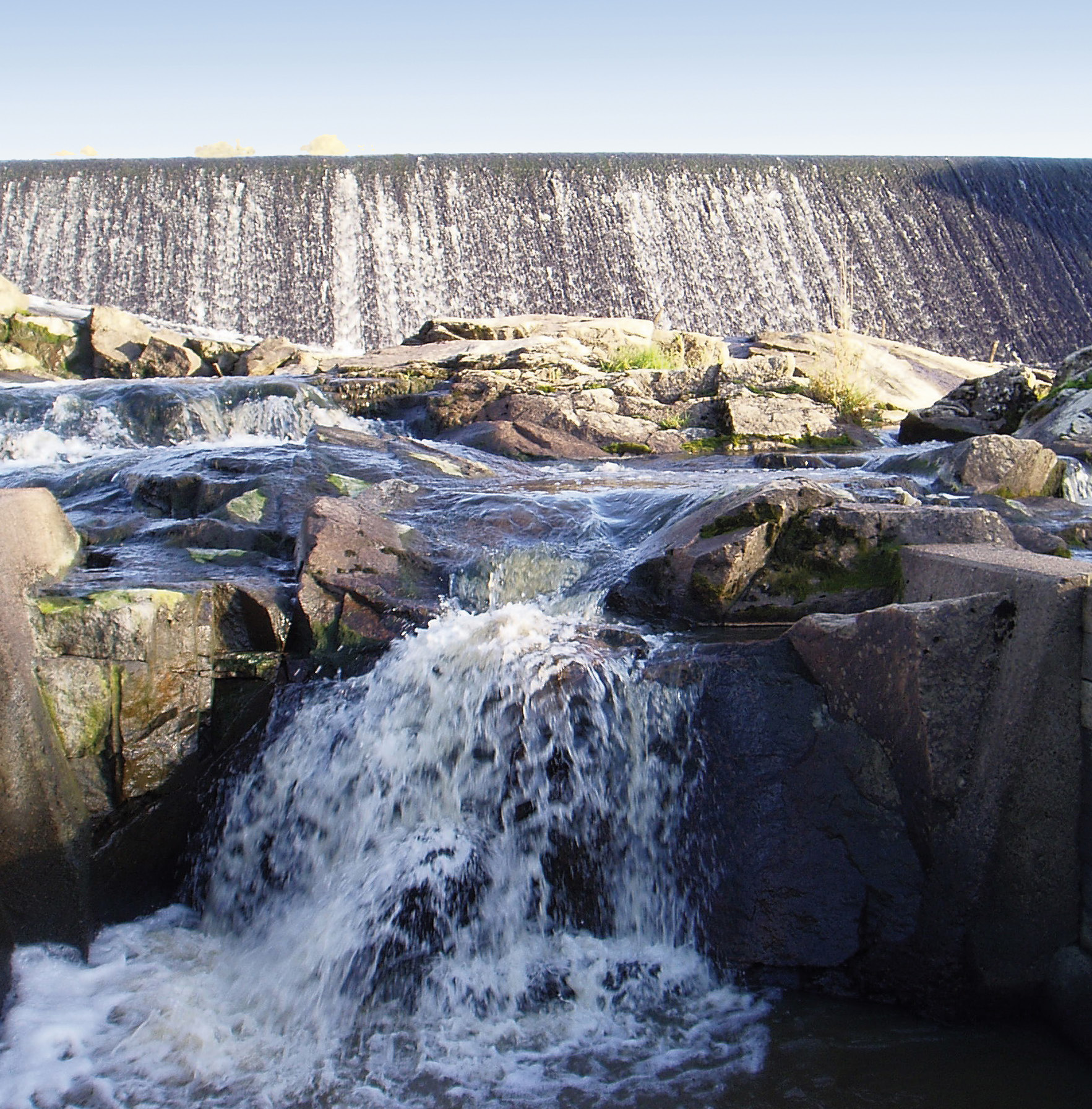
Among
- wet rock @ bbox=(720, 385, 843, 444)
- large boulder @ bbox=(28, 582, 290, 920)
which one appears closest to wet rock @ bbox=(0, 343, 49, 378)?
wet rock @ bbox=(720, 385, 843, 444)

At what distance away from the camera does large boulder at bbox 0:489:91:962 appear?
10.8 feet

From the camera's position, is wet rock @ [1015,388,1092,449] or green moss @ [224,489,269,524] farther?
wet rock @ [1015,388,1092,449]

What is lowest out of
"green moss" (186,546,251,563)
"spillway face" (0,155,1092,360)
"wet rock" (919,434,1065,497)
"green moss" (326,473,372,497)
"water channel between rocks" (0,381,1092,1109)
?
"water channel between rocks" (0,381,1092,1109)

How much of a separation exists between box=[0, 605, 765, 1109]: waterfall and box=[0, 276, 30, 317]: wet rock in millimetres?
12535

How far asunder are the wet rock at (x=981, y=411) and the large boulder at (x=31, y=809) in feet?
27.4

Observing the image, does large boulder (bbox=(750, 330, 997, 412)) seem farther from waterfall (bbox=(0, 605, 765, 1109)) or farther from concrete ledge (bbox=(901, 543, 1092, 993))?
concrete ledge (bbox=(901, 543, 1092, 993))

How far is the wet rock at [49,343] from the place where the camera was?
1357 cm

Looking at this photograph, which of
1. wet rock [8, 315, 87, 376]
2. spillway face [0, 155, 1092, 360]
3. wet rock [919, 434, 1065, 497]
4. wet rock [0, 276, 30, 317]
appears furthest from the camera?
spillway face [0, 155, 1092, 360]

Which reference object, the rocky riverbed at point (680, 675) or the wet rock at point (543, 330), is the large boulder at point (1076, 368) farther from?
the wet rock at point (543, 330)

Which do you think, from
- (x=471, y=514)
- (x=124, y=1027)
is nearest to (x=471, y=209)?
(x=471, y=514)

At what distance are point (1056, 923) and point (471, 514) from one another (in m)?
3.58

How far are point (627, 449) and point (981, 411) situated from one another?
363 cm

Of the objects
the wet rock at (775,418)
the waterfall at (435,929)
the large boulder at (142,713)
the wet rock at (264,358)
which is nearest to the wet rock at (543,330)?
the wet rock at (264,358)

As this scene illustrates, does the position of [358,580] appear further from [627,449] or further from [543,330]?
[543,330]
